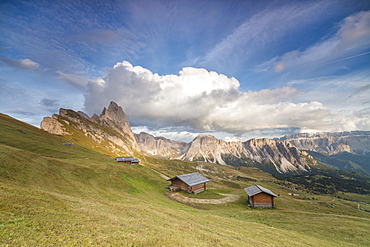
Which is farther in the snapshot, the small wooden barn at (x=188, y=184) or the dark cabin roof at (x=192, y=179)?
the dark cabin roof at (x=192, y=179)

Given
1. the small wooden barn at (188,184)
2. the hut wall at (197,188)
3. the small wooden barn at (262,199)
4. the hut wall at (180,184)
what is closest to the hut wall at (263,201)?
the small wooden barn at (262,199)

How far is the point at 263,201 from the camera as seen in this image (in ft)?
183

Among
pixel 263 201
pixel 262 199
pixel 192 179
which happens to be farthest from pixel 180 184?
pixel 263 201

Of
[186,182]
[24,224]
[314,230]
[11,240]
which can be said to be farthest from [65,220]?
[186,182]

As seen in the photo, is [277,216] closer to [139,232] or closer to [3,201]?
[139,232]

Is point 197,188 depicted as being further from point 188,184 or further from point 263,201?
point 263,201

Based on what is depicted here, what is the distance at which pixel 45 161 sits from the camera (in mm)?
38594

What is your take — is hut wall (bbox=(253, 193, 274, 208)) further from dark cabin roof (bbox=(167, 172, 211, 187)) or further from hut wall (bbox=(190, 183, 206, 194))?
hut wall (bbox=(190, 183, 206, 194))

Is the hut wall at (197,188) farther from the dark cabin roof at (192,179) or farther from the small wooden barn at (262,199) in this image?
the small wooden barn at (262,199)

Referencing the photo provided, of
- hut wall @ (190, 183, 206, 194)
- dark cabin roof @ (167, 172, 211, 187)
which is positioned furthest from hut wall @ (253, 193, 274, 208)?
hut wall @ (190, 183, 206, 194)

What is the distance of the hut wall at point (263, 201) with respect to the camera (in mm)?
55312

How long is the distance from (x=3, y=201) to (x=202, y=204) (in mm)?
48699

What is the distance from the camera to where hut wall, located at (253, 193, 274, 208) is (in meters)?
55.3

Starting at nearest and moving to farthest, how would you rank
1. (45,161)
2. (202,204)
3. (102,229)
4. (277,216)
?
(102,229) < (45,161) < (277,216) < (202,204)
